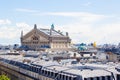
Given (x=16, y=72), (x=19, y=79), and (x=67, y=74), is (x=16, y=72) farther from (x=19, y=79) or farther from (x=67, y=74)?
(x=67, y=74)

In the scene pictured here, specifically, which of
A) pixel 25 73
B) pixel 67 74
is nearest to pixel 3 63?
pixel 25 73

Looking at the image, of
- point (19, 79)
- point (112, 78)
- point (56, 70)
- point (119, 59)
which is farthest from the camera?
point (119, 59)

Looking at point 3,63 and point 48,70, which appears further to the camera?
point 3,63

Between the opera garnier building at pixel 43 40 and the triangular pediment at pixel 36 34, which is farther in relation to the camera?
the triangular pediment at pixel 36 34

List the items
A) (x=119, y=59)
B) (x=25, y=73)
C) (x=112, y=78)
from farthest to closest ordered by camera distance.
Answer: (x=119, y=59) < (x=25, y=73) < (x=112, y=78)

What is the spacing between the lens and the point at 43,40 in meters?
188

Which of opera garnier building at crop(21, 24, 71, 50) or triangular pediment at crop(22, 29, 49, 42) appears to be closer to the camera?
opera garnier building at crop(21, 24, 71, 50)

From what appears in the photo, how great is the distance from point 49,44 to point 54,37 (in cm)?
559

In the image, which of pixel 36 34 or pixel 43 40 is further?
pixel 36 34

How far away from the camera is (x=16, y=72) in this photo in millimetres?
91688

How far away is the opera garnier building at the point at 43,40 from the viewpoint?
189m

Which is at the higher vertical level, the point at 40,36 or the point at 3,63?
the point at 40,36

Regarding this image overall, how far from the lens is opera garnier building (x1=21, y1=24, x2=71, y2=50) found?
18851cm

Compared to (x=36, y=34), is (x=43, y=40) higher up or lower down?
lower down
